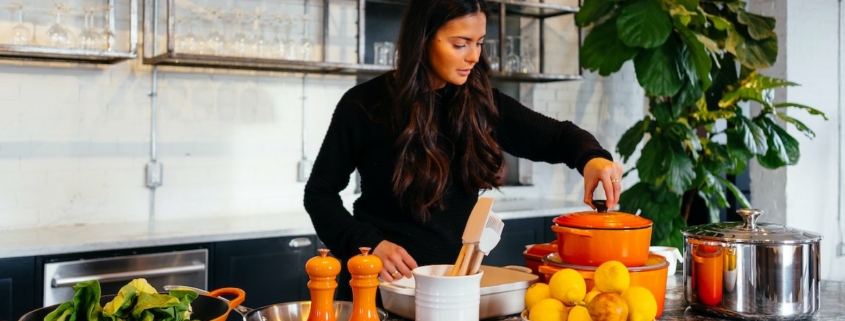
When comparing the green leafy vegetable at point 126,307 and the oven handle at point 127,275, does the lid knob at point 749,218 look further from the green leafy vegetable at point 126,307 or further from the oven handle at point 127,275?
the oven handle at point 127,275

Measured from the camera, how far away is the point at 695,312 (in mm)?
1733

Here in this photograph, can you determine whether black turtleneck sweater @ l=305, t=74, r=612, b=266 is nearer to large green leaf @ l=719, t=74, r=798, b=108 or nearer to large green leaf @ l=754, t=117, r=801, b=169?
large green leaf @ l=719, t=74, r=798, b=108

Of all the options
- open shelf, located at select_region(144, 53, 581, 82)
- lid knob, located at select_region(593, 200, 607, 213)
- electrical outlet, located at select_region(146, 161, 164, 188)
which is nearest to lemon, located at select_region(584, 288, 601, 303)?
lid knob, located at select_region(593, 200, 607, 213)

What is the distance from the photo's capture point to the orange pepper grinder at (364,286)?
4.44 ft

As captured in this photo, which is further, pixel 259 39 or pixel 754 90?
pixel 754 90

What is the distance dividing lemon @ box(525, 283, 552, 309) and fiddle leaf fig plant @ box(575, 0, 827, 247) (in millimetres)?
2638

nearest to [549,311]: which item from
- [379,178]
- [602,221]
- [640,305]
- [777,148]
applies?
[640,305]

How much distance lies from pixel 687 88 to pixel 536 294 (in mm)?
2832

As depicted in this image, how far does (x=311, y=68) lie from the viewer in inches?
156

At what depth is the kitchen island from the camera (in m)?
1.68

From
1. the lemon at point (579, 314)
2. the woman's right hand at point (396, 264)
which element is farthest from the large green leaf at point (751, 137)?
the lemon at point (579, 314)

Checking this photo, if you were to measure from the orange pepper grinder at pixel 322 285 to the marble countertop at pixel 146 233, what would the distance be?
205 centimetres

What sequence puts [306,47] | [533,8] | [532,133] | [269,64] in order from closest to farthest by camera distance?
[532,133], [269,64], [306,47], [533,8]

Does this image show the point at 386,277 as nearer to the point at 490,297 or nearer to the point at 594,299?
the point at 490,297
